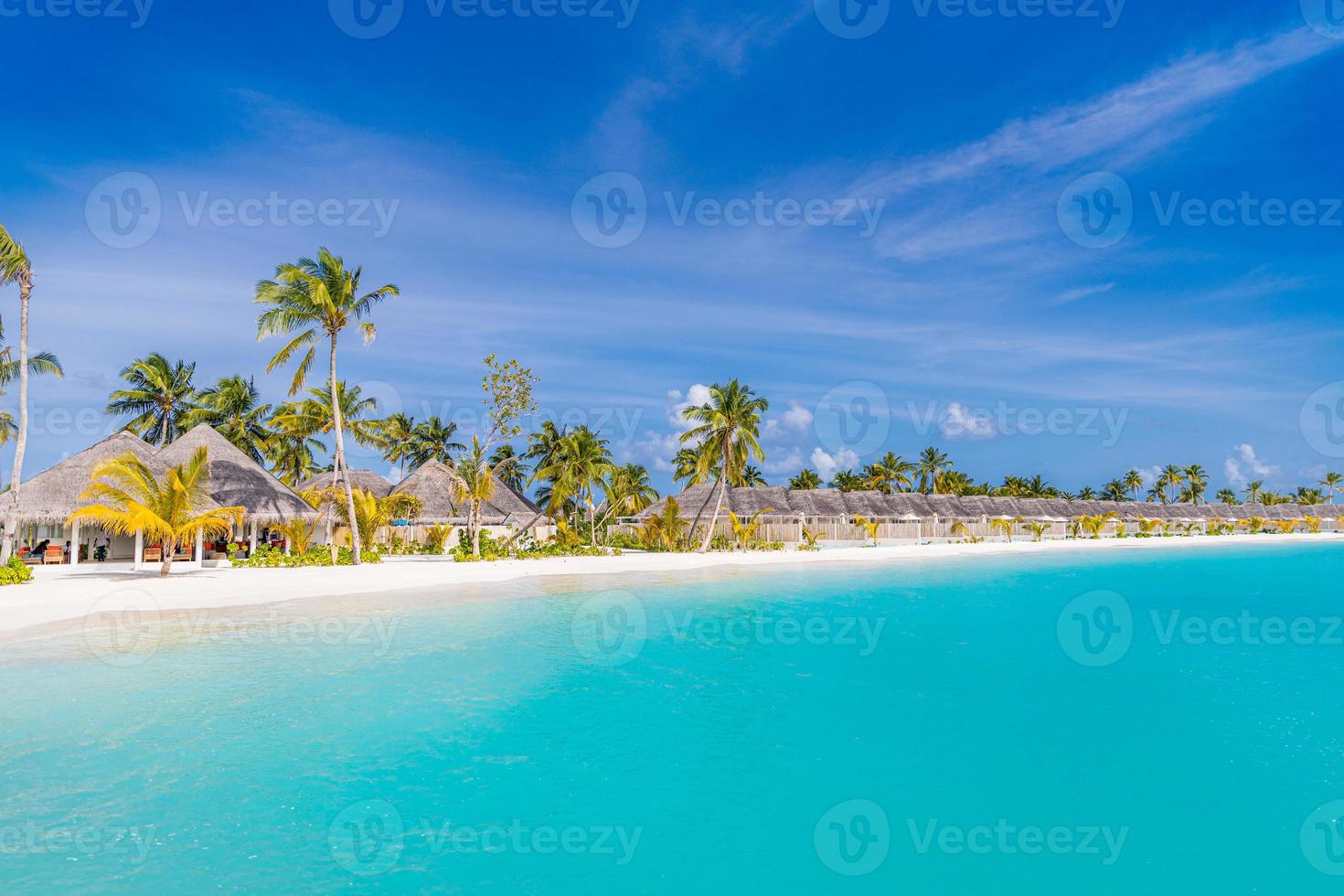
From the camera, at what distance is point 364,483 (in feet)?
120

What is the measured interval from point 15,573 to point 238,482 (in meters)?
7.79

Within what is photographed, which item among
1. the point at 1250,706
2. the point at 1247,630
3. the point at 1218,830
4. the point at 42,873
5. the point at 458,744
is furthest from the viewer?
the point at 1247,630

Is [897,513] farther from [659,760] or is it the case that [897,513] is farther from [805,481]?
[659,760]

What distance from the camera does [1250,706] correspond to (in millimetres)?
10203

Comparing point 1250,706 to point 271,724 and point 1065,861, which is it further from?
point 271,724

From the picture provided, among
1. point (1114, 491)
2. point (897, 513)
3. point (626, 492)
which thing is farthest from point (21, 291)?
point (1114, 491)

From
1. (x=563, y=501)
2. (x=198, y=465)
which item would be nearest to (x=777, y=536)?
(x=563, y=501)

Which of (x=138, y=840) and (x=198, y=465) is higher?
(x=198, y=465)

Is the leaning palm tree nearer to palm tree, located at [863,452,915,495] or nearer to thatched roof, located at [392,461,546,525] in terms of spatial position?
thatched roof, located at [392,461,546,525]

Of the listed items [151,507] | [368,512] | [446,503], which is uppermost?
[151,507]

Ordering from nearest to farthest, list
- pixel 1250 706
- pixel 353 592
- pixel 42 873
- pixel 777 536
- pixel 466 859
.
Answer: pixel 42 873, pixel 466 859, pixel 1250 706, pixel 353 592, pixel 777 536

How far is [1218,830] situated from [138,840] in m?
8.84

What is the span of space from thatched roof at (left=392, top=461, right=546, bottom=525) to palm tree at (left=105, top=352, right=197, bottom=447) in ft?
33.2

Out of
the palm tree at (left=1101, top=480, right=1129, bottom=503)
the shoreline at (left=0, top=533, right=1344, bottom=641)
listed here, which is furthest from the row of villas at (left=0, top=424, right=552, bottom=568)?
the palm tree at (left=1101, top=480, right=1129, bottom=503)
